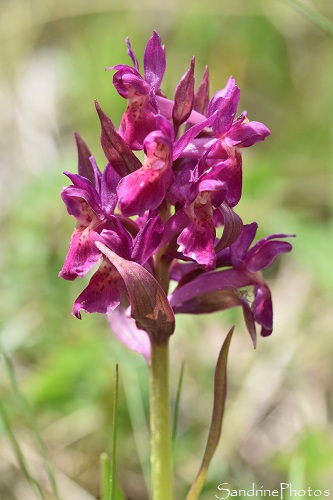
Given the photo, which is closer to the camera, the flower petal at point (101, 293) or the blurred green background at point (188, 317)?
A: the flower petal at point (101, 293)

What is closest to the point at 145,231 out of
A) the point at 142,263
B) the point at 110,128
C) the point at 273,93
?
the point at 142,263

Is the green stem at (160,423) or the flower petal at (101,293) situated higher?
the flower petal at (101,293)

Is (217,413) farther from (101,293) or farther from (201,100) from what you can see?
(201,100)

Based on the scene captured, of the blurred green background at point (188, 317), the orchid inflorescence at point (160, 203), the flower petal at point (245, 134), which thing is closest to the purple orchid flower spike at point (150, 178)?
the orchid inflorescence at point (160, 203)

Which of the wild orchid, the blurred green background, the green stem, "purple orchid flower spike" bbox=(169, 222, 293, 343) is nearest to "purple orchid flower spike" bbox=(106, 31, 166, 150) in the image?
the wild orchid

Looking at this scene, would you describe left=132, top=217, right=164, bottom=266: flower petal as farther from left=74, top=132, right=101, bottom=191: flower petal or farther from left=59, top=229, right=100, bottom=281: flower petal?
left=74, top=132, right=101, bottom=191: flower petal

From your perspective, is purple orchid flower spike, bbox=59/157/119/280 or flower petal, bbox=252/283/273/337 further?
flower petal, bbox=252/283/273/337

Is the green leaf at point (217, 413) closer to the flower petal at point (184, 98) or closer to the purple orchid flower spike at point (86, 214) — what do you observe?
the purple orchid flower spike at point (86, 214)
